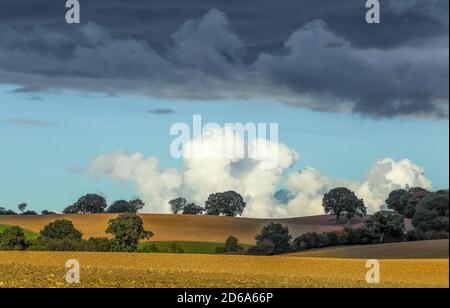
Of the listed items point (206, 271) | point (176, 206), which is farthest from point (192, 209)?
point (206, 271)

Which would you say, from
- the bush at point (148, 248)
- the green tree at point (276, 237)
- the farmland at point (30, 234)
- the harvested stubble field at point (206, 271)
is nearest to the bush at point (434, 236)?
the harvested stubble field at point (206, 271)

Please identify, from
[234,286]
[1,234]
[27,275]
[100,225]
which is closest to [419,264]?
[234,286]

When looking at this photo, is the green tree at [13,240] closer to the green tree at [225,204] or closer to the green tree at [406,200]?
the green tree at [225,204]

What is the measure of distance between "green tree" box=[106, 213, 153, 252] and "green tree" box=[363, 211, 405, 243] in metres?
19.8

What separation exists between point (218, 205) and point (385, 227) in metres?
16.5

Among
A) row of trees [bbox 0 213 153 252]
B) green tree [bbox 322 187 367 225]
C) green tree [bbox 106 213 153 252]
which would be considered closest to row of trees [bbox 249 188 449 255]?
green tree [bbox 322 187 367 225]

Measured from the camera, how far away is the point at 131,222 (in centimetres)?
7300

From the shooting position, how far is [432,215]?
67.2 metres

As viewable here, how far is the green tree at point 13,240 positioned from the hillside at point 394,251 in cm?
2528

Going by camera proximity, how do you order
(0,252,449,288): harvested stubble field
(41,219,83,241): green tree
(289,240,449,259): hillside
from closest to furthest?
(0,252,449,288): harvested stubble field < (289,240,449,259): hillside < (41,219,83,241): green tree

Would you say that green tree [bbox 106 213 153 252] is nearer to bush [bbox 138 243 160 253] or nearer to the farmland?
bush [bbox 138 243 160 253]

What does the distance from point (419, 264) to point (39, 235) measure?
37.9 m

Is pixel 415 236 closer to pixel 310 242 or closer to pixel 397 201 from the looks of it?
pixel 397 201

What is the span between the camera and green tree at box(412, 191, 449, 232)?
6262 centimetres
